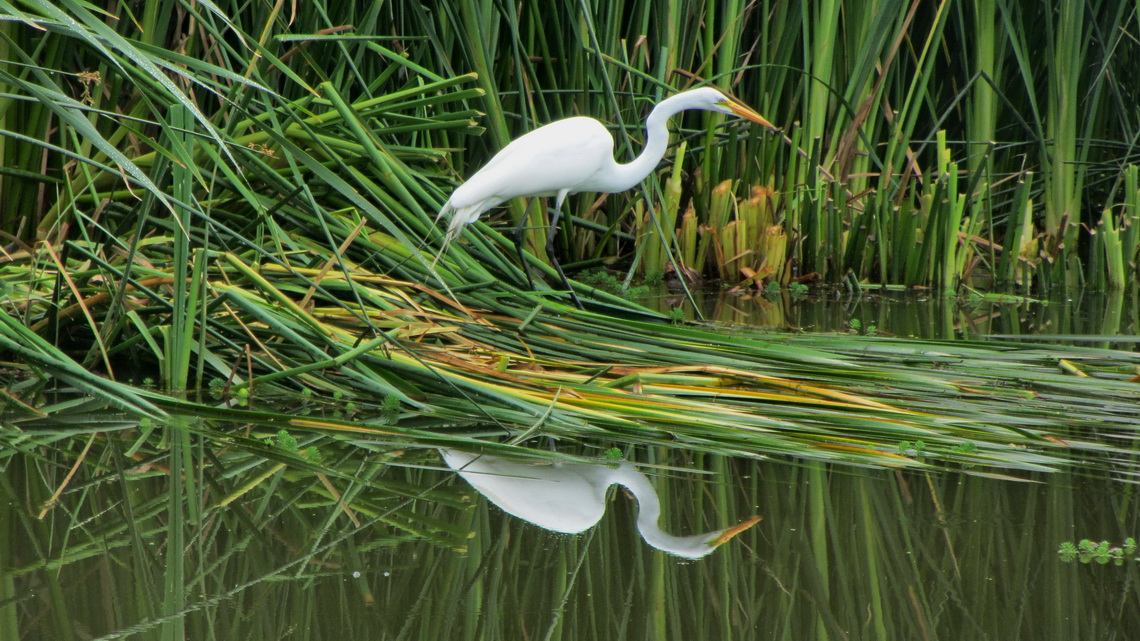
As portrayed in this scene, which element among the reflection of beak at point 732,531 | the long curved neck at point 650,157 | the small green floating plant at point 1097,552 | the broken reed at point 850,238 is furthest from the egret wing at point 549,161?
the small green floating plant at point 1097,552

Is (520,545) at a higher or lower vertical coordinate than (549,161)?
lower

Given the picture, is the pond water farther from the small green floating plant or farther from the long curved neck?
the long curved neck

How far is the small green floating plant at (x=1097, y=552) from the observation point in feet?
6.24

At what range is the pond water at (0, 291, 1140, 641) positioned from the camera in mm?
1649

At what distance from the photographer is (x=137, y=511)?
2055 mm

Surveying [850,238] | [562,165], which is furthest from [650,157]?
[850,238]

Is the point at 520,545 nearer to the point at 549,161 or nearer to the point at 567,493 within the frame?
the point at 567,493

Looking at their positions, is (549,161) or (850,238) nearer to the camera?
(549,161)

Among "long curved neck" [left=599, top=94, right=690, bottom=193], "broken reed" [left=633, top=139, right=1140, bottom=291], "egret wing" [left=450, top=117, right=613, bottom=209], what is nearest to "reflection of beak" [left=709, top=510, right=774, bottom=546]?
"egret wing" [left=450, top=117, right=613, bottom=209]

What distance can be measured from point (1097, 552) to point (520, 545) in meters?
1.00

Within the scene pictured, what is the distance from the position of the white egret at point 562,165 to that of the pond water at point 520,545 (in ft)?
5.48

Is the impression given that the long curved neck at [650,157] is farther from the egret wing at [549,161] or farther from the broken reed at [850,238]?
the broken reed at [850,238]

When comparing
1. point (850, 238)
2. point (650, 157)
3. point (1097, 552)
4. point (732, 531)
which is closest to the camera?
point (1097, 552)

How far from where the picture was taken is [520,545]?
6.46ft
